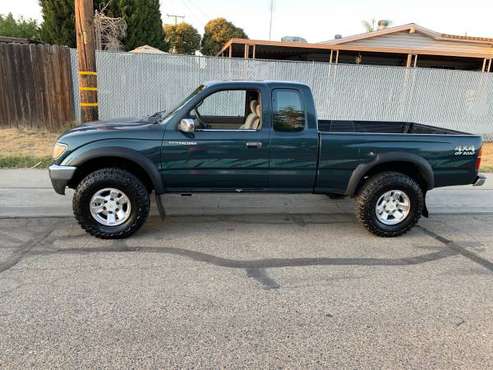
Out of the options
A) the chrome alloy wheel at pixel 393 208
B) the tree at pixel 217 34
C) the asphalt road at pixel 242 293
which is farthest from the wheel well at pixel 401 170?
the tree at pixel 217 34

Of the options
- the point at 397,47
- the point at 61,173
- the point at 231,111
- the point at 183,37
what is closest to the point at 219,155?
the point at 231,111

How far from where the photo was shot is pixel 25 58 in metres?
10.3

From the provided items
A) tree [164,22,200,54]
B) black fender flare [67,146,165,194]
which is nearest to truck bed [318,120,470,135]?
black fender flare [67,146,165,194]

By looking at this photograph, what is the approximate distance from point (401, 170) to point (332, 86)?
7155 millimetres

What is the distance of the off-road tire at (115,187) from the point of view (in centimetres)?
455

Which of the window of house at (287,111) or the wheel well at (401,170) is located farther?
the wheel well at (401,170)

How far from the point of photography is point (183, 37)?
4341 cm

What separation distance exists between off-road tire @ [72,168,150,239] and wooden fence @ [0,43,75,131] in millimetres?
7092

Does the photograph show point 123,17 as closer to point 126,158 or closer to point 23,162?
point 23,162

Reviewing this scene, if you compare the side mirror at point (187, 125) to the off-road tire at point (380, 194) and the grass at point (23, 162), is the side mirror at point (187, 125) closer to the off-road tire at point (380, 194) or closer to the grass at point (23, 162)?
the off-road tire at point (380, 194)

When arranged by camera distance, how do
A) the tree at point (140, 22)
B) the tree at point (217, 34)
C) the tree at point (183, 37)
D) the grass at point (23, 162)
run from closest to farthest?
the grass at point (23, 162)
the tree at point (140, 22)
the tree at point (183, 37)
the tree at point (217, 34)

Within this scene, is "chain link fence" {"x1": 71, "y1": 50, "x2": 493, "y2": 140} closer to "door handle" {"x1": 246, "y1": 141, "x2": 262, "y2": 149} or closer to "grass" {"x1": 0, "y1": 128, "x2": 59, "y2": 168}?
"grass" {"x1": 0, "y1": 128, "x2": 59, "y2": 168}

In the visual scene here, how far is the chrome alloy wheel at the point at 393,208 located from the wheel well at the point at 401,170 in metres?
0.31

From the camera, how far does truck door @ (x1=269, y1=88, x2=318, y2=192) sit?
4.82m
